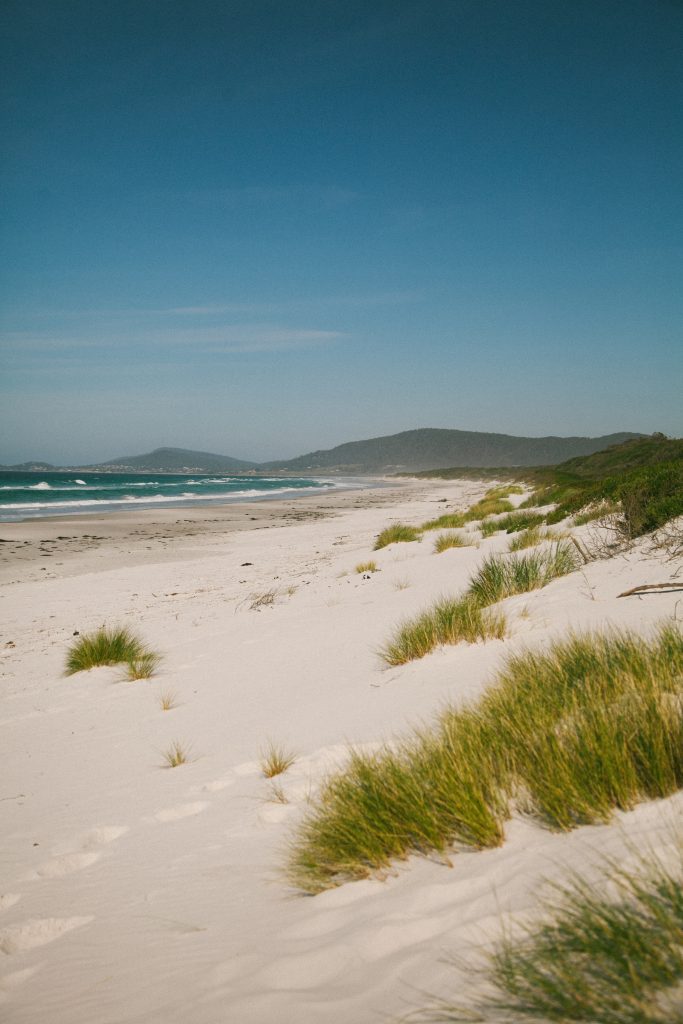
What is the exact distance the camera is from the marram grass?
5.55ft

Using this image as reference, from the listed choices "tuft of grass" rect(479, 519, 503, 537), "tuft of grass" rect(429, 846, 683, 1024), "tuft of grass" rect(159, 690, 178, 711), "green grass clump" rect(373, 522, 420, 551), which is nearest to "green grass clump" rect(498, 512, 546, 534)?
"tuft of grass" rect(479, 519, 503, 537)

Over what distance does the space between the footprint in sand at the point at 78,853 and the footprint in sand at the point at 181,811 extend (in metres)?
0.19

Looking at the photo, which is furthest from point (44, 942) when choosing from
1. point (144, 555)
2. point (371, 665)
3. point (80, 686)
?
point (144, 555)

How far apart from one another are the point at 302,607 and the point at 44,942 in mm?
5641

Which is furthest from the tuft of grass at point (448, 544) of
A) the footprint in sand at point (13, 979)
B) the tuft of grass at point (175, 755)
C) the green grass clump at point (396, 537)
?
the footprint in sand at point (13, 979)

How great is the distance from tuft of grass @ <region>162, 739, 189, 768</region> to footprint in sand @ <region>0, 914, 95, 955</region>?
4.37ft

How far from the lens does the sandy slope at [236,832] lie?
1420 mm

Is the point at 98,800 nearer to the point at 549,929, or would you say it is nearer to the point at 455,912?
the point at 455,912

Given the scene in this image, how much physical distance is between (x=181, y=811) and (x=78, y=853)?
0.52 metres

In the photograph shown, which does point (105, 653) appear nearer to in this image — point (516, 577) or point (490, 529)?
point (516, 577)

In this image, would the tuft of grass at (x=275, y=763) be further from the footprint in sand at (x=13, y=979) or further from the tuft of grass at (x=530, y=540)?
the tuft of grass at (x=530, y=540)

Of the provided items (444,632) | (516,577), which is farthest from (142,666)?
(516,577)

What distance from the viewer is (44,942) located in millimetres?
1981

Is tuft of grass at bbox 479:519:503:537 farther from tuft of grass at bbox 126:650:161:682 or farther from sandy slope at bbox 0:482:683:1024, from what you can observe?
tuft of grass at bbox 126:650:161:682
